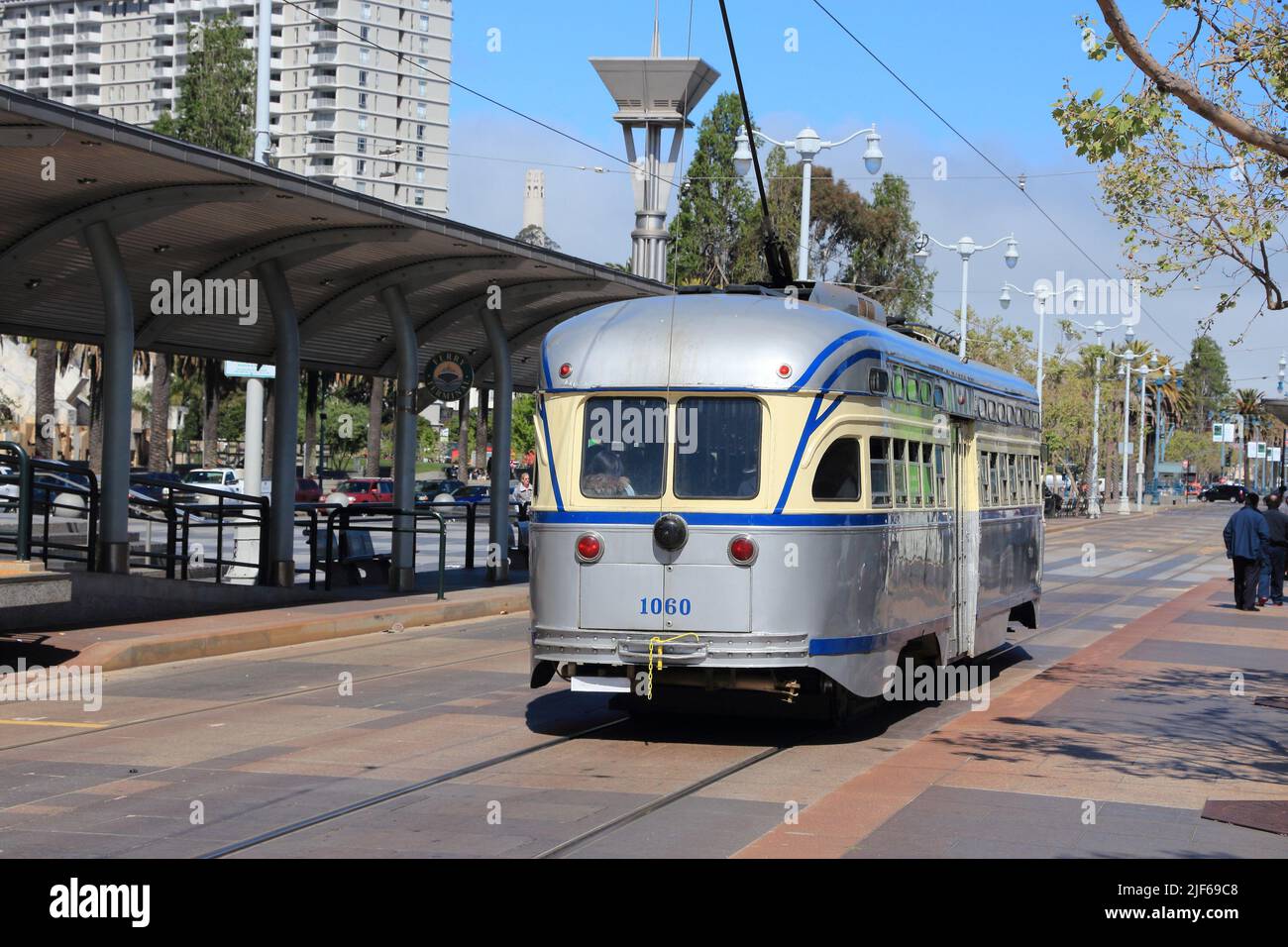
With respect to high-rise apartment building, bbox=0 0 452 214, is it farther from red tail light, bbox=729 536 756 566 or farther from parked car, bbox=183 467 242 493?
red tail light, bbox=729 536 756 566

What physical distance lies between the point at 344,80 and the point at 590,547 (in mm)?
153247

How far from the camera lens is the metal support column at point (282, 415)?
20016 millimetres

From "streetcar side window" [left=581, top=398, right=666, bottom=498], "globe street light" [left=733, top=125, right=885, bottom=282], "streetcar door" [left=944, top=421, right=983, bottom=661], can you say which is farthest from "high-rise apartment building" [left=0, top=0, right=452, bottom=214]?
"streetcar side window" [left=581, top=398, right=666, bottom=498]

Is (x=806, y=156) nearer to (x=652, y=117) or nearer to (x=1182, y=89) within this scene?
(x=652, y=117)

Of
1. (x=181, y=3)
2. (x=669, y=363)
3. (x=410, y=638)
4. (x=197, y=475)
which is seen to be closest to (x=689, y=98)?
(x=197, y=475)

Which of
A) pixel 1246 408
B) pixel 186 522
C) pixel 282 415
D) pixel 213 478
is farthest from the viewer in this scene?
pixel 1246 408

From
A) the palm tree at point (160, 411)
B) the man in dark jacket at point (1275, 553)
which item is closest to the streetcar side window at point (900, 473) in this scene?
the man in dark jacket at point (1275, 553)

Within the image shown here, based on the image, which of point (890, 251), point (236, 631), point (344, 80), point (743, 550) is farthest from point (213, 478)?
point (344, 80)

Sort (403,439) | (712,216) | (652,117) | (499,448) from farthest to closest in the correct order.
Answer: (712,216) → (652,117) → (499,448) → (403,439)

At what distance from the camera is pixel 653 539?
10.9 metres

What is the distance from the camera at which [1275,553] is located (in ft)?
90.4

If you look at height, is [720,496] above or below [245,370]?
below

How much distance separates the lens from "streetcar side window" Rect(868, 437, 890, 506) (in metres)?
11.6
